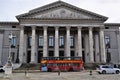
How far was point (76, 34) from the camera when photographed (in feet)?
225

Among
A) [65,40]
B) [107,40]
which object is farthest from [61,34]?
[107,40]

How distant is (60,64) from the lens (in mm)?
47875

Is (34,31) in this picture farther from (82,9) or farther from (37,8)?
(82,9)

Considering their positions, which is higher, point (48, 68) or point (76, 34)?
point (76, 34)

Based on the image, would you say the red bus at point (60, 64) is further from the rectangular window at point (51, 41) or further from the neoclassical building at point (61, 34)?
the rectangular window at point (51, 41)

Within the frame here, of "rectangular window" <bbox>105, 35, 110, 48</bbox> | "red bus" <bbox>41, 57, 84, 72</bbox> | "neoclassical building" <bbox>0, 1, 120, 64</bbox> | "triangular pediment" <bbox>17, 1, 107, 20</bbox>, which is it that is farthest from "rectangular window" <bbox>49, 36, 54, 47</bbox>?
"red bus" <bbox>41, 57, 84, 72</bbox>

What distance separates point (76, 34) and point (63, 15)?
9.32m

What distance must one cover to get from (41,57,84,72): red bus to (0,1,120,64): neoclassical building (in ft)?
42.2

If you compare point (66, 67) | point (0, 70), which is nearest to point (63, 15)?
point (66, 67)

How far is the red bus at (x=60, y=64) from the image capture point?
1874 inches

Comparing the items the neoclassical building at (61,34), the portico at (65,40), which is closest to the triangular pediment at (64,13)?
the neoclassical building at (61,34)

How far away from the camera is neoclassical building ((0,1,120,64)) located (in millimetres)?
61875

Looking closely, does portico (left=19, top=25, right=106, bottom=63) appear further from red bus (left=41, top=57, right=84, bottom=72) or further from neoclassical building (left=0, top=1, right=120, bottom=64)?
red bus (left=41, top=57, right=84, bottom=72)

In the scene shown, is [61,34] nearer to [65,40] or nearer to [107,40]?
[65,40]
